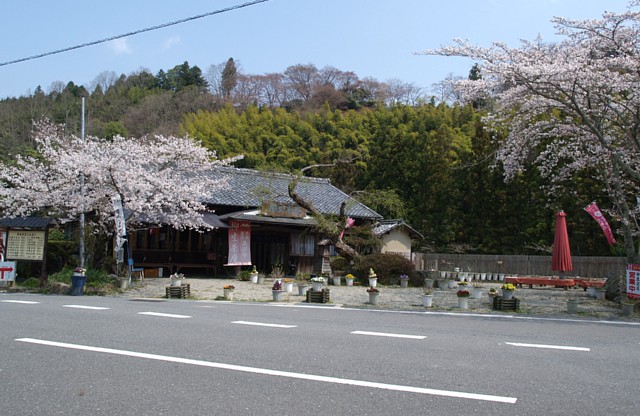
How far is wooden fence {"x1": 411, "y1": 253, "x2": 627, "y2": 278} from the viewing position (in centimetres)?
2664

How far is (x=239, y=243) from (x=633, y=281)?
48.6ft

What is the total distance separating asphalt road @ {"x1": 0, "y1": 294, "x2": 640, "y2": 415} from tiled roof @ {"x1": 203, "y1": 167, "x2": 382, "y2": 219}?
46.9ft

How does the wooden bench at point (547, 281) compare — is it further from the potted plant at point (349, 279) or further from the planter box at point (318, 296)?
the planter box at point (318, 296)

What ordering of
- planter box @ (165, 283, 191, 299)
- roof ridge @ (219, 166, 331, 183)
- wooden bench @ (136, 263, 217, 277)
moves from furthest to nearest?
roof ridge @ (219, 166, 331, 183), wooden bench @ (136, 263, 217, 277), planter box @ (165, 283, 191, 299)

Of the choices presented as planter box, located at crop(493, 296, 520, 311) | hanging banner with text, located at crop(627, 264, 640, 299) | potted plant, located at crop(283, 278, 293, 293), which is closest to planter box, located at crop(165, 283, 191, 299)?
potted plant, located at crop(283, 278, 293, 293)

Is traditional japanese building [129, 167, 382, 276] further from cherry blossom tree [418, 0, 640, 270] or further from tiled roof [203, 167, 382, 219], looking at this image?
cherry blossom tree [418, 0, 640, 270]

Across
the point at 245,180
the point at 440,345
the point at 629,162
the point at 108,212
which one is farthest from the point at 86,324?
the point at 245,180

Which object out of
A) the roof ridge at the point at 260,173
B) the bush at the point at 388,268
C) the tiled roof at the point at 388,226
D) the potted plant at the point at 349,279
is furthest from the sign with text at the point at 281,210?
the potted plant at the point at 349,279

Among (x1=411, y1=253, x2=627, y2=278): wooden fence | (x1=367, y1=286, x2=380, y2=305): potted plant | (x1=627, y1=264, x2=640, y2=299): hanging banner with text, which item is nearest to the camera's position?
(x1=627, y1=264, x2=640, y2=299): hanging banner with text

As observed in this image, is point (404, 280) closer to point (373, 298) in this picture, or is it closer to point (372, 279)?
point (372, 279)

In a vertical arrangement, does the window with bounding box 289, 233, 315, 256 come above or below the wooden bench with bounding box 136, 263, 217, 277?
above

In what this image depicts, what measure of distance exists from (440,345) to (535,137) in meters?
10.5

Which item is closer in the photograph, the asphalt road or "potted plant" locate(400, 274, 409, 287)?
the asphalt road

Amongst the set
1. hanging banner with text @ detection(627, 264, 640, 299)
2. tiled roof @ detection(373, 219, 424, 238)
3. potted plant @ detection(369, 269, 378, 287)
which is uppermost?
tiled roof @ detection(373, 219, 424, 238)
